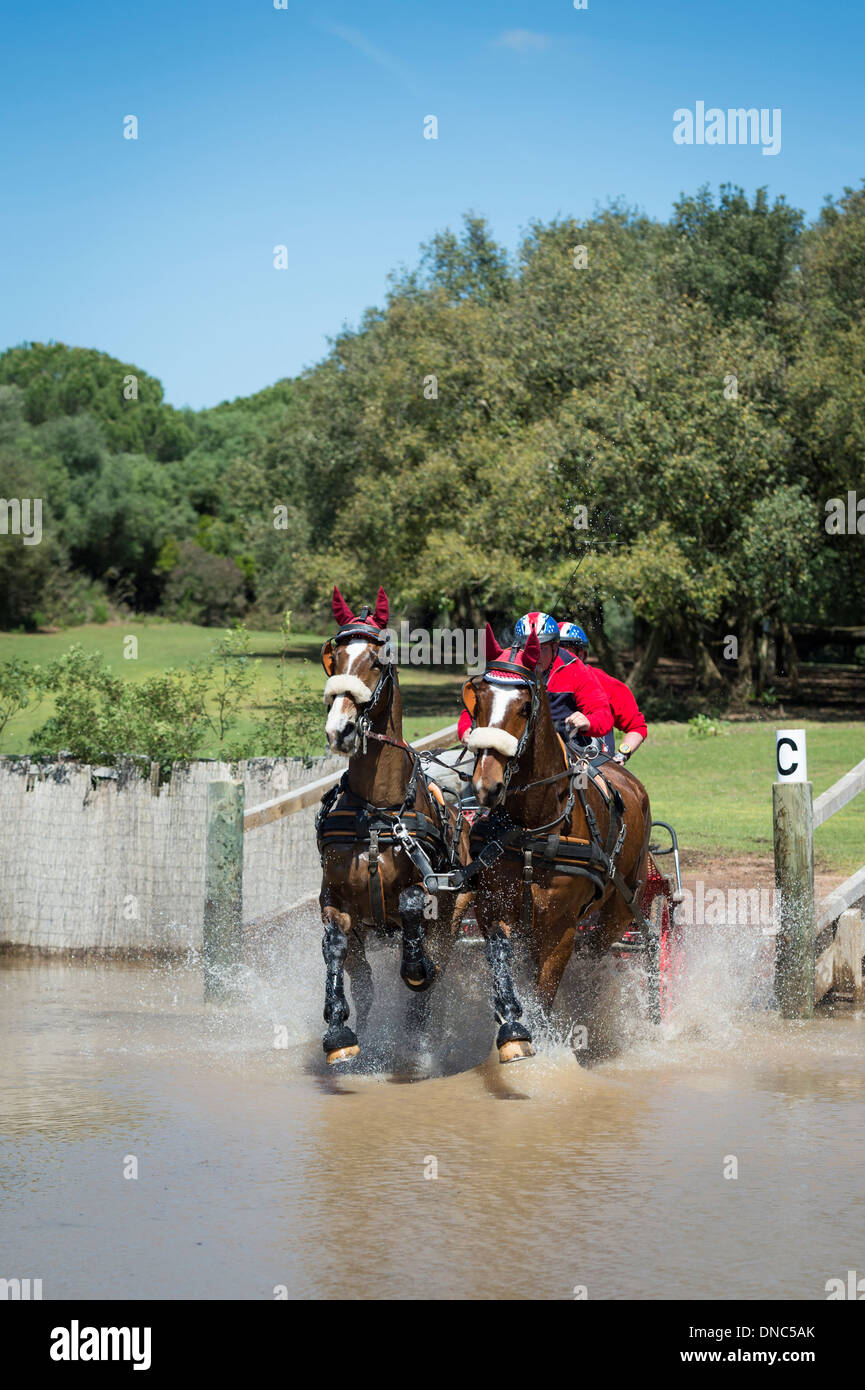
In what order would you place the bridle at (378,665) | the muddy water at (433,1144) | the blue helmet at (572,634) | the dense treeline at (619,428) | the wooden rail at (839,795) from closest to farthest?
the muddy water at (433,1144) → the bridle at (378,665) → the blue helmet at (572,634) → the wooden rail at (839,795) → the dense treeline at (619,428)

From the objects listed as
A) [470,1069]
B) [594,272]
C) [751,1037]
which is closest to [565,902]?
[470,1069]

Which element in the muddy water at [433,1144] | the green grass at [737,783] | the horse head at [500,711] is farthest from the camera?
the green grass at [737,783]

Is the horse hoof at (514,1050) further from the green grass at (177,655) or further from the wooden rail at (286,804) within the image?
the green grass at (177,655)

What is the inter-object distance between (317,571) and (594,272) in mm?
10737

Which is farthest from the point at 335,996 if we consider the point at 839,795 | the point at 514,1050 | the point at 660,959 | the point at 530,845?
the point at 839,795

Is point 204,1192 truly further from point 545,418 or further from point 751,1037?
point 545,418

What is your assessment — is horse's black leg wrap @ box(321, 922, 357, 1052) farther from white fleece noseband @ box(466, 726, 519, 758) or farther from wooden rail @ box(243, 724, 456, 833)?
wooden rail @ box(243, 724, 456, 833)

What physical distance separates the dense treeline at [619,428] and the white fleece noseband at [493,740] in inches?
507

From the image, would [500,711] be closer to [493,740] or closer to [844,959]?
[493,740]

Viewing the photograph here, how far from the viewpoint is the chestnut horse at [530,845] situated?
24.5 feet

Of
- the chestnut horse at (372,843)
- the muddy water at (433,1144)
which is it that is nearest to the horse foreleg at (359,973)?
the chestnut horse at (372,843)

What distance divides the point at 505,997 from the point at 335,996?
3.09 ft
